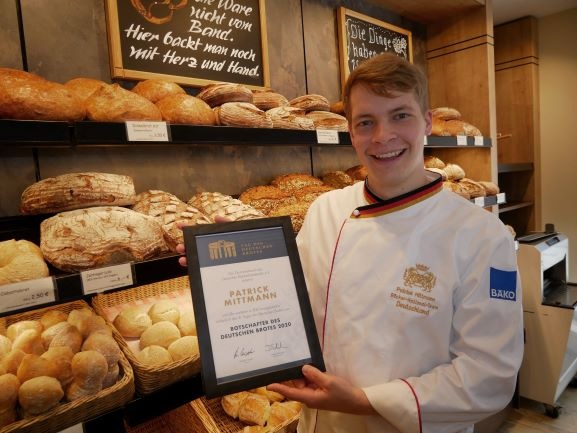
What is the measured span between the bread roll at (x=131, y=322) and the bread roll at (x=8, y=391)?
16.4 inches

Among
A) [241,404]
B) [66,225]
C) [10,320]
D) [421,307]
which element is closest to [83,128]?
[66,225]

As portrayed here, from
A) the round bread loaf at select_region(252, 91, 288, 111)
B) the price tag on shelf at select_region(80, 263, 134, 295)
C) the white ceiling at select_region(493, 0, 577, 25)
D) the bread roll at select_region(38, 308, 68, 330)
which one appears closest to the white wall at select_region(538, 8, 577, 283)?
the white ceiling at select_region(493, 0, 577, 25)

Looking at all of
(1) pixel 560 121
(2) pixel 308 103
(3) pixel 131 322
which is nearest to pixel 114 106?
(3) pixel 131 322

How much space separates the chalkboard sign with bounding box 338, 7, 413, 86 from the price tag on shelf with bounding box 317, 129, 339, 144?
0.98 meters

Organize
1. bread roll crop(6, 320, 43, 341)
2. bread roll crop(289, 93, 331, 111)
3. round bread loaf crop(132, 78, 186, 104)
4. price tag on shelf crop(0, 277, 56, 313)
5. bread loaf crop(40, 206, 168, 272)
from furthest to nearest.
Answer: bread roll crop(289, 93, 331, 111) → round bread loaf crop(132, 78, 186, 104) → bread roll crop(6, 320, 43, 341) → bread loaf crop(40, 206, 168, 272) → price tag on shelf crop(0, 277, 56, 313)

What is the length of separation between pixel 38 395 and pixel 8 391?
0.23 ft

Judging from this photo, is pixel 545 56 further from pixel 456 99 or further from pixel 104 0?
pixel 104 0

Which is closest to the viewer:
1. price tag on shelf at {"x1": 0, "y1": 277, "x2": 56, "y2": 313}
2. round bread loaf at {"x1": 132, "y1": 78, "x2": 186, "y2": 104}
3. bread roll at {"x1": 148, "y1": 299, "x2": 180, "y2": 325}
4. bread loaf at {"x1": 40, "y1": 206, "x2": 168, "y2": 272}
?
price tag on shelf at {"x1": 0, "y1": 277, "x2": 56, "y2": 313}

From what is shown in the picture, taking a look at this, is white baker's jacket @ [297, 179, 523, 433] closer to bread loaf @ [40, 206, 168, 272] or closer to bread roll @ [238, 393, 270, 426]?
bread roll @ [238, 393, 270, 426]

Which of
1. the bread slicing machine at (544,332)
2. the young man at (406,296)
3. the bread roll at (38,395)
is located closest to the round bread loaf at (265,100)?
the young man at (406,296)

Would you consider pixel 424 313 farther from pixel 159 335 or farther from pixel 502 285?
pixel 159 335
